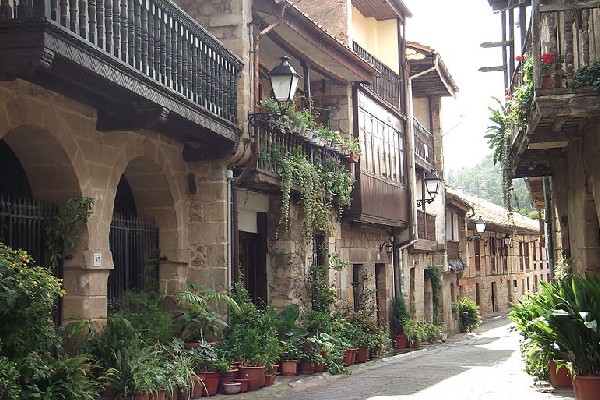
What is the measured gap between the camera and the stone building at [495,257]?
35094 millimetres

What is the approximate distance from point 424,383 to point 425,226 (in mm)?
12292

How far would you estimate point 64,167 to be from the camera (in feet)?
29.6

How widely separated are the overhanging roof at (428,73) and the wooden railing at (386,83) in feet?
4.70

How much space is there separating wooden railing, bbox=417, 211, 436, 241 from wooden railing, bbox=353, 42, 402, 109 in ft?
11.2

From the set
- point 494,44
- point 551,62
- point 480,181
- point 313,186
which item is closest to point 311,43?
point 313,186

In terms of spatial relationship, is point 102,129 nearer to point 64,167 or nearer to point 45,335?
point 64,167

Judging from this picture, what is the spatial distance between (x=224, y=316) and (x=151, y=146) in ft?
8.80

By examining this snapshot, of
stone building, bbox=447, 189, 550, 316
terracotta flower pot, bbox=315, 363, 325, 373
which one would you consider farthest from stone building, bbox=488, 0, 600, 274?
stone building, bbox=447, 189, 550, 316

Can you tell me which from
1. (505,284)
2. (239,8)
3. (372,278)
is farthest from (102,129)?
(505,284)

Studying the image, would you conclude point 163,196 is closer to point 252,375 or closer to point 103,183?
point 103,183

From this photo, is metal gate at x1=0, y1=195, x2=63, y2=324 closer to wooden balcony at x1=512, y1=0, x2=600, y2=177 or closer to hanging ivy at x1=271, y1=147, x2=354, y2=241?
hanging ivy at x1=271, y1=147, x2=354, y2=241

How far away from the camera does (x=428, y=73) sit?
79.7 ft

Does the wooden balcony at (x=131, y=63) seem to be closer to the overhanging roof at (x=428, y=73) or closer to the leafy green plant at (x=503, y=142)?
the leafy green plant at (x=503, y=142)

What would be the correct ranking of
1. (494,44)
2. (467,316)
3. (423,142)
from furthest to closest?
(467,316) < (423,142) < (494,44)
